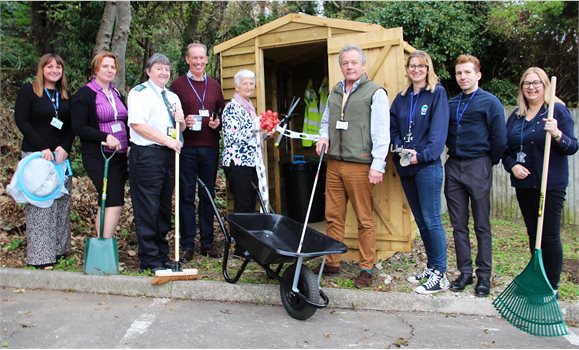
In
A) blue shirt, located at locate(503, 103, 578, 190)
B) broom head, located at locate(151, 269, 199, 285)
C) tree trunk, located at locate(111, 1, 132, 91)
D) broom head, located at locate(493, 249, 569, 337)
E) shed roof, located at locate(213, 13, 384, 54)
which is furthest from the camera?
tree trunk, located at locate(111, 1, 132, 91)

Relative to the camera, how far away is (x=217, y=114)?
446 cm

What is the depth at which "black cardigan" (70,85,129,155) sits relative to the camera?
383 centimetres

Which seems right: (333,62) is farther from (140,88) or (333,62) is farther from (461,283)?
(461,283)

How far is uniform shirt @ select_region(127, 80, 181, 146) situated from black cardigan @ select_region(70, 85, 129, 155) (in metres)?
0.31

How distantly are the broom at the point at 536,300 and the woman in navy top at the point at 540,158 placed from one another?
0.35 ft

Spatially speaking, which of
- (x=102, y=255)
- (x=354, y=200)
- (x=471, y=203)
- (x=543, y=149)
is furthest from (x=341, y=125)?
(x=102, y=255)

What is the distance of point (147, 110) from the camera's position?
3736 millimetres

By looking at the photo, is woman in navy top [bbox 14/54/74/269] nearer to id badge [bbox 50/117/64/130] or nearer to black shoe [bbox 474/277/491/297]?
id badge [bbox 50/117/64/130]

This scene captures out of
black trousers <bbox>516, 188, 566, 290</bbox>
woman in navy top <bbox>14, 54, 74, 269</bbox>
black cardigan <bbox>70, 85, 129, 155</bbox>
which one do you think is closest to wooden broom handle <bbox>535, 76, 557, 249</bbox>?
black trousers <bbox>516, 188, 566, 290</bbox>

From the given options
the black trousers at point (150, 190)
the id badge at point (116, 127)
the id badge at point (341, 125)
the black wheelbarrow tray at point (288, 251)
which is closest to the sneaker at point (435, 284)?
the black wheelbarrow tray at point (288, 251)

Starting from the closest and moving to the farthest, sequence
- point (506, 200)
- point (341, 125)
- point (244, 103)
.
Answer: point (341, 125), point (244, 103), point (506, 200)

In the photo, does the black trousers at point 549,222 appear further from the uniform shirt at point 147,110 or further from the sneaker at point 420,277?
the uniform shirt at point 147,110

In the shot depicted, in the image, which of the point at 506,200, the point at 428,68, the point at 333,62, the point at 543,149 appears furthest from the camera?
the point at 506,200

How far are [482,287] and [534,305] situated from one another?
1.48ft
